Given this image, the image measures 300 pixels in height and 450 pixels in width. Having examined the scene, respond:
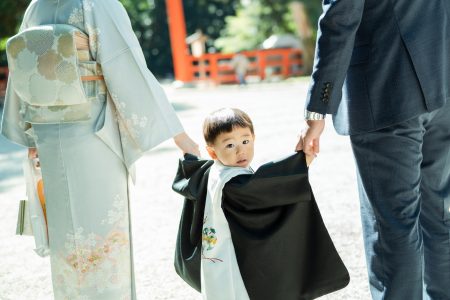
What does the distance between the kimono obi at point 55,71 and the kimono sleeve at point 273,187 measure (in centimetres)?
62

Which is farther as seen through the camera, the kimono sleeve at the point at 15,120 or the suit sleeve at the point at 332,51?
the kimono sleeve at the point at 15,120

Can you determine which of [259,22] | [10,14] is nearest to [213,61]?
[259,22]

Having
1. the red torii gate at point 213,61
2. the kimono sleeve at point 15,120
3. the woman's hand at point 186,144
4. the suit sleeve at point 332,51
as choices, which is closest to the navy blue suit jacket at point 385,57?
the suit sleeve at point 332,51

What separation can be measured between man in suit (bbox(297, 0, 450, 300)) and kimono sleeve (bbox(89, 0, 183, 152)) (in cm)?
53

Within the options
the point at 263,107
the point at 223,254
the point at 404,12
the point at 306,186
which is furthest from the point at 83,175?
the point at 263,107

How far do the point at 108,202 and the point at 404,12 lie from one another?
118cm

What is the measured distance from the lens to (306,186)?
5.84 ft

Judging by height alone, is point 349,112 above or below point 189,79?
above

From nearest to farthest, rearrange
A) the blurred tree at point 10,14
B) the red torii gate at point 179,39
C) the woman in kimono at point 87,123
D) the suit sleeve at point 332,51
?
the suit sleeve at point 332,51 → the woman in kimono at point 87,123 → the blurred tree at point 10,14 → the red torii gate at point 179,39

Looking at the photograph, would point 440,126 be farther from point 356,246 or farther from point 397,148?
point 356,246

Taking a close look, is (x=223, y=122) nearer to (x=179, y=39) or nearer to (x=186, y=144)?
(x=186, y=144)

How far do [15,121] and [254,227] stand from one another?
3.51ft

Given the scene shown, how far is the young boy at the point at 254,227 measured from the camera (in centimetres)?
178

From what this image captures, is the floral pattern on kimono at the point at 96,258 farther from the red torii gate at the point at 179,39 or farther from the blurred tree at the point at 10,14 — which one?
the blurred tree at the point at 10,14
